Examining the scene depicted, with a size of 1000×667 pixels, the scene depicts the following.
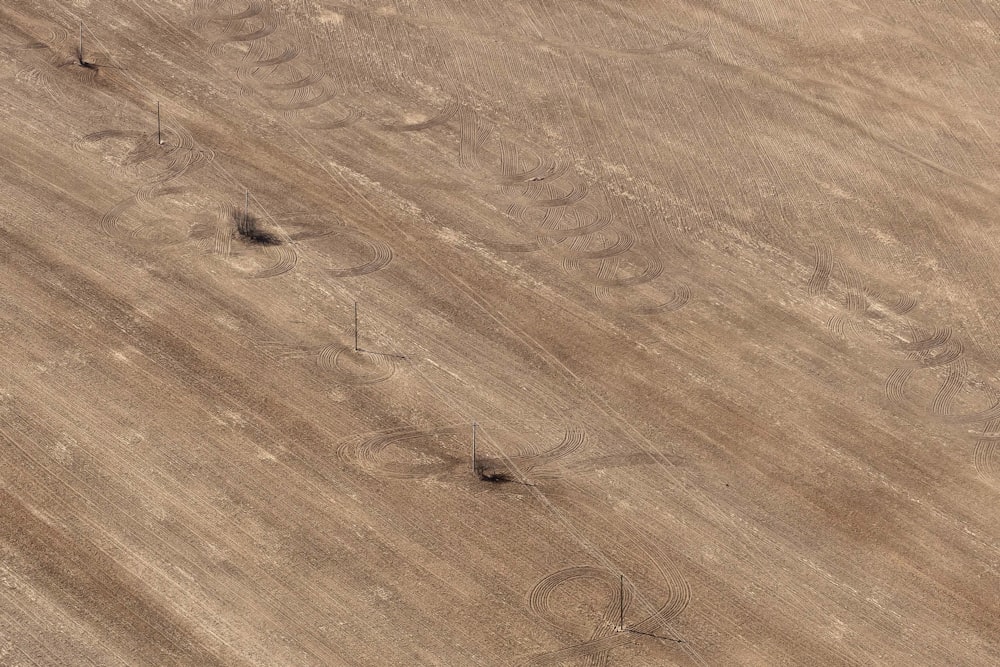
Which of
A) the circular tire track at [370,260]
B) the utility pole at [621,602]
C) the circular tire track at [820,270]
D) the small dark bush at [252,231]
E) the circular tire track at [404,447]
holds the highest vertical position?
the circular tire track at [820,270]

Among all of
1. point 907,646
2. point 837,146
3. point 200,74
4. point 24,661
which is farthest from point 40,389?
point 837,146

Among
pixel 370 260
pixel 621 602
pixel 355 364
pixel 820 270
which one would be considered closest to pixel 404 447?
pixel 355 364

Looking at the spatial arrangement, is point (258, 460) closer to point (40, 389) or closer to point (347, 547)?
point (347, 547)

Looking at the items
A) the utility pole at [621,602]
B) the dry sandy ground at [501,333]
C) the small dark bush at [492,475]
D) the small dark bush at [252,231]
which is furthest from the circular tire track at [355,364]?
the utility pole at [621,602]

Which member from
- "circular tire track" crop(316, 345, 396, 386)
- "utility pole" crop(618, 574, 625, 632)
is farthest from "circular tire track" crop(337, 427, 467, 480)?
"utility pole" crop(618, 574, 625, 632)

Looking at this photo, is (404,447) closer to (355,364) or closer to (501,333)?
(355,364)

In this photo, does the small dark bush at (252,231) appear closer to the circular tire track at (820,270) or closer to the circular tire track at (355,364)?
the circular tire track at (355,364)

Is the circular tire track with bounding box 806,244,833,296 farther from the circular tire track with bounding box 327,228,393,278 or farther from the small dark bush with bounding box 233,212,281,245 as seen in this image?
the small dark bush with bounding box 233,212,281,245

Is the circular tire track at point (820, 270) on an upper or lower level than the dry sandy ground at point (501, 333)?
upper
